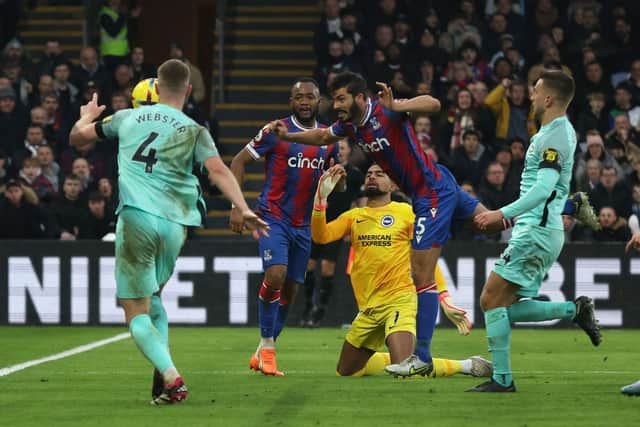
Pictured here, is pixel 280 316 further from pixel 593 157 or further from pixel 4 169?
pixel 4 169

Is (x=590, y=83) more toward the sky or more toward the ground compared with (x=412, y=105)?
more toward the ground

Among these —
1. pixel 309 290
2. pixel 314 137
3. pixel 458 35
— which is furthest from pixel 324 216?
pixel 458 35

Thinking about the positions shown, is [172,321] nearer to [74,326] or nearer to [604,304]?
[74,326]

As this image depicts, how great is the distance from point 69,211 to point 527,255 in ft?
34.5

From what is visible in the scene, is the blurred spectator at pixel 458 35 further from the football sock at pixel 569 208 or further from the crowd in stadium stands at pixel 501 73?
the football sock at pixel 569 208

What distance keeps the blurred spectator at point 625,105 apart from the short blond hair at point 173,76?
12.6 meters

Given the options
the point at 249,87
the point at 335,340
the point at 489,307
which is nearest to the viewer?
the point at 489,307

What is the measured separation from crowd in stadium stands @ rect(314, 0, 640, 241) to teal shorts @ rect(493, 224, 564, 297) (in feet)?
27.3

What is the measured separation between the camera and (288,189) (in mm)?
11523

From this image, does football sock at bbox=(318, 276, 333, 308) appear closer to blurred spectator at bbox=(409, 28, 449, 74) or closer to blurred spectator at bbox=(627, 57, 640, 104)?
blurred spectator at bbox=(409, 28, 449, 74)

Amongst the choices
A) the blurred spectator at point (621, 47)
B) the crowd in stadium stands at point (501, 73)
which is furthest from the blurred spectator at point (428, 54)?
the blurred spectator at point (621, 47)

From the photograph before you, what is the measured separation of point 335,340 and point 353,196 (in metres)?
3.26

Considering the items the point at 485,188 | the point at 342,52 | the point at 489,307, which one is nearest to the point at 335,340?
the point at 485,188

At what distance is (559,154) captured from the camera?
28.3 ft
